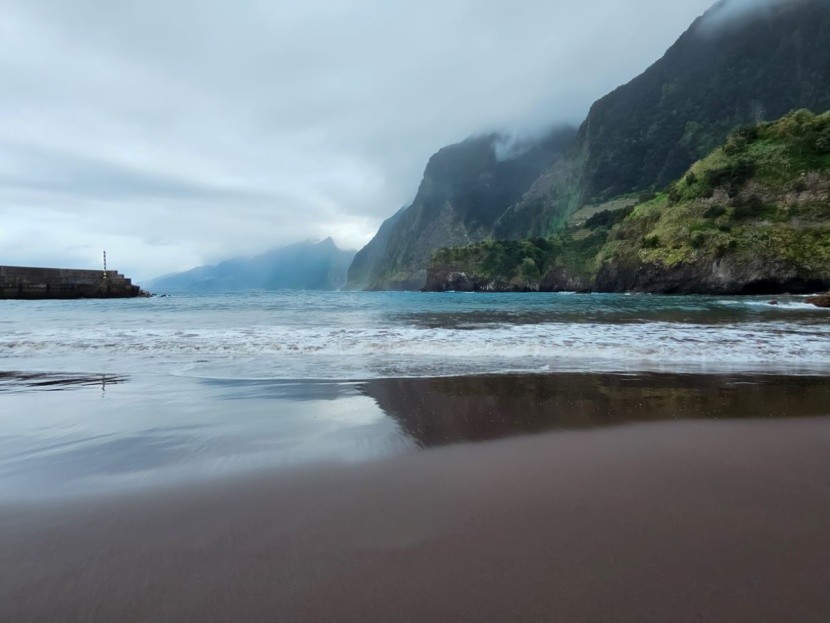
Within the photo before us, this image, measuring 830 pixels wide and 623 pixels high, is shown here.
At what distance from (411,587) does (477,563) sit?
36 cm

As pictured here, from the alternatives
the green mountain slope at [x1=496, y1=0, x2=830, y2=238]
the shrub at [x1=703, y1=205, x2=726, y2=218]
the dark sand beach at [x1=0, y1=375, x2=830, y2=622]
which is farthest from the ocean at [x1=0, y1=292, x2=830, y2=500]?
the green mountain slope at [x1=496, y1=0, x2=830, y2=238]

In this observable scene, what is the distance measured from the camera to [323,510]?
102 inches

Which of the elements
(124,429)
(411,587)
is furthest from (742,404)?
(124,429)

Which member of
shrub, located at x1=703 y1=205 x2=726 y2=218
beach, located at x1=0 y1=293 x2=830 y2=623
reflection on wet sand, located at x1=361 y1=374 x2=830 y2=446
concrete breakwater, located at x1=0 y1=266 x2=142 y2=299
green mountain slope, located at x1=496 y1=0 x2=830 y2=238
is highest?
green mountain slope, located at x1=496 y1=0 x2=830 y2=238

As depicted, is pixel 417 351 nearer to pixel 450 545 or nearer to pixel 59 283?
pixel 450 545

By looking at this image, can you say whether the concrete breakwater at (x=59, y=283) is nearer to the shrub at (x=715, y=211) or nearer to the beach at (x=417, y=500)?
the beach at (x=417, y=500)

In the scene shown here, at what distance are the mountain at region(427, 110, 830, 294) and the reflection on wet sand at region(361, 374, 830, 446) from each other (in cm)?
5527

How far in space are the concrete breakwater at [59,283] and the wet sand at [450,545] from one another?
69.8 m

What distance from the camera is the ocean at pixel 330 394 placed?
3.59 meters

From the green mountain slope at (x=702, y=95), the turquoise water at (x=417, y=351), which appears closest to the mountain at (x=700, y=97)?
the green mountain slope at (x=702, y=95)

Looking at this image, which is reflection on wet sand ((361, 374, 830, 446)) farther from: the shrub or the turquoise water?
the shrub

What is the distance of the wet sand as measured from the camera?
69.4 inches

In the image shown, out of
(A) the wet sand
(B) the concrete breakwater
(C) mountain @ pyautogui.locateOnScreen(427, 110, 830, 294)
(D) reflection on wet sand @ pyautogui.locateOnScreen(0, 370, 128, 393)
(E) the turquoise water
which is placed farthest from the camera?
(B) the concrete breakwater

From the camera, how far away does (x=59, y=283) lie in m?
56.9
